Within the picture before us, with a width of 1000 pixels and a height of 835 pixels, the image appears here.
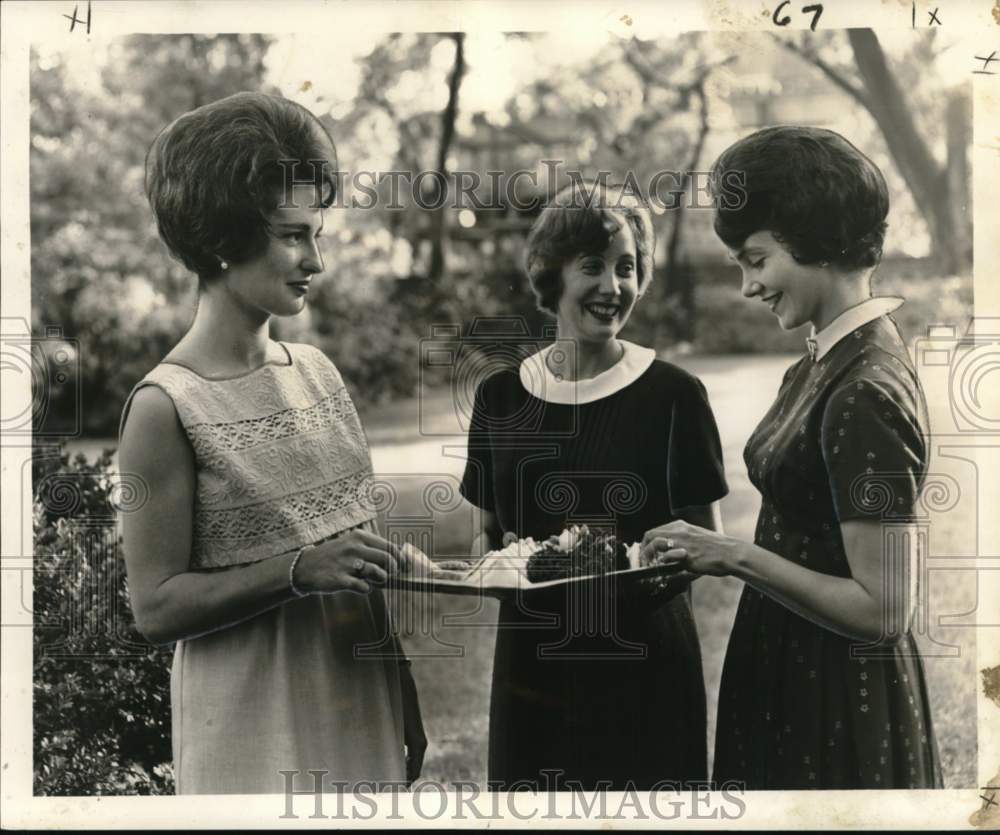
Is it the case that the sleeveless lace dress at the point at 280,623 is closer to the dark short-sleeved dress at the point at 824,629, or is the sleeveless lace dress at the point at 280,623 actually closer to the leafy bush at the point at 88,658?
the leafy bush at the point at 88,658

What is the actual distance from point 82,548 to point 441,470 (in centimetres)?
111

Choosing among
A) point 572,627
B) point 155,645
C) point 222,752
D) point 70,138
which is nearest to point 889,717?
point 572,627

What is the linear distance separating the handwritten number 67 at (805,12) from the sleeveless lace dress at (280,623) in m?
1.69

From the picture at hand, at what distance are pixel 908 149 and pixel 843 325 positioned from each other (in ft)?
2.11

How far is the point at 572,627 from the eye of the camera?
3.38 m

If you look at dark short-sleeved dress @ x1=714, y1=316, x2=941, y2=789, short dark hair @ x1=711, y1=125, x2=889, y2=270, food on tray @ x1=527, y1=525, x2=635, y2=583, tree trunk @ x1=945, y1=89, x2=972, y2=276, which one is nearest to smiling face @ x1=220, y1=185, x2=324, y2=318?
food on tray @ x1=527, y1=525, x2=635, y2=583

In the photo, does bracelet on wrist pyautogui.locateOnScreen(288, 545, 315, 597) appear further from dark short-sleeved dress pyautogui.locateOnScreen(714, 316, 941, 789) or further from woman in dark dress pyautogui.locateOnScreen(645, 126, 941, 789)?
dark short-sleeved dress pyautogui.locateOnScreen(714, 316, 941, 789)

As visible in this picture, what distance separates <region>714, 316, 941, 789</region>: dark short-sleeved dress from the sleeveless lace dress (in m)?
1.04

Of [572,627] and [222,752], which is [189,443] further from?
[572,627]

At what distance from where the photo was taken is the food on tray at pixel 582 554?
334cm

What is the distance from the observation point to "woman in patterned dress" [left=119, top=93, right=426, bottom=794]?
3182 millimetres

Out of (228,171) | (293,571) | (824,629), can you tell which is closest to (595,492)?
(824,629)

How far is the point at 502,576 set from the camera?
337cm

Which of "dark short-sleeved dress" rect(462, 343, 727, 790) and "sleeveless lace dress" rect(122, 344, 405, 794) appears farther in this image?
"dark short-sleeved dress" rect(462, 343, 727, 790)
